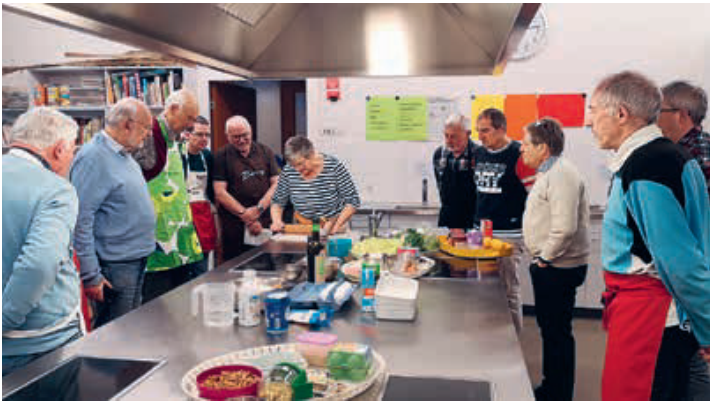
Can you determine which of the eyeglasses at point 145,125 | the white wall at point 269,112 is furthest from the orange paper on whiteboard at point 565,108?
the white wall at point 269,112

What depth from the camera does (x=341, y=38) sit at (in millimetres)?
2279

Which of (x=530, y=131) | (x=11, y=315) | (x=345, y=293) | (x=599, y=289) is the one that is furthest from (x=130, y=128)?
(x=599, y=289)

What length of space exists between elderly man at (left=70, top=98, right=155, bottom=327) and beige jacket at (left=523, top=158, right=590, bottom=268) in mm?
1869

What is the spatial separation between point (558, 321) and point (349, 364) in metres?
1.93

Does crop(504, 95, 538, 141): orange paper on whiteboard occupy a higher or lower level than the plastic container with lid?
higher

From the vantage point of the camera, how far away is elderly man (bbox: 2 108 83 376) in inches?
65.9

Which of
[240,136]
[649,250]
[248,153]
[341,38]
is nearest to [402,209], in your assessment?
[248,153]

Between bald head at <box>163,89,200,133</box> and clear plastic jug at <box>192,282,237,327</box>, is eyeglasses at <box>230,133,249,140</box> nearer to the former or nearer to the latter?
bald head at <box>163,89,200,133</box>

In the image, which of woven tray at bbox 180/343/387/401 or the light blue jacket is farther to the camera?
the light blue jacket

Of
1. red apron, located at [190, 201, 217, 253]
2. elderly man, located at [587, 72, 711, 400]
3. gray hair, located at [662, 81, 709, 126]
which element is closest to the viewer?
elderly man, located at [587, 72, 711, 400]

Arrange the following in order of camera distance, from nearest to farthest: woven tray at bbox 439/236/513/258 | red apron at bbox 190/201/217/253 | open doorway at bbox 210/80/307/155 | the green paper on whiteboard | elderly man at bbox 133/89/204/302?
woven tray at bbox 439/236/513/258
elderly man at bbox 133/89/204/302
red apron at bbox 190/201/217/253
the green paper on whiteboard
open doorway at bbox 210/80/307/155

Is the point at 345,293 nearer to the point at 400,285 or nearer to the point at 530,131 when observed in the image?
the point at 400,285

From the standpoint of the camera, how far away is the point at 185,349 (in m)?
1.49

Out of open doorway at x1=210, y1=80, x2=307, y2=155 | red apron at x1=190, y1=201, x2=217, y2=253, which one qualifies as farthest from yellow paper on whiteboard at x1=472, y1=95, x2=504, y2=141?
open doorway at x1=210, y1=80, x2=307, y2=155
